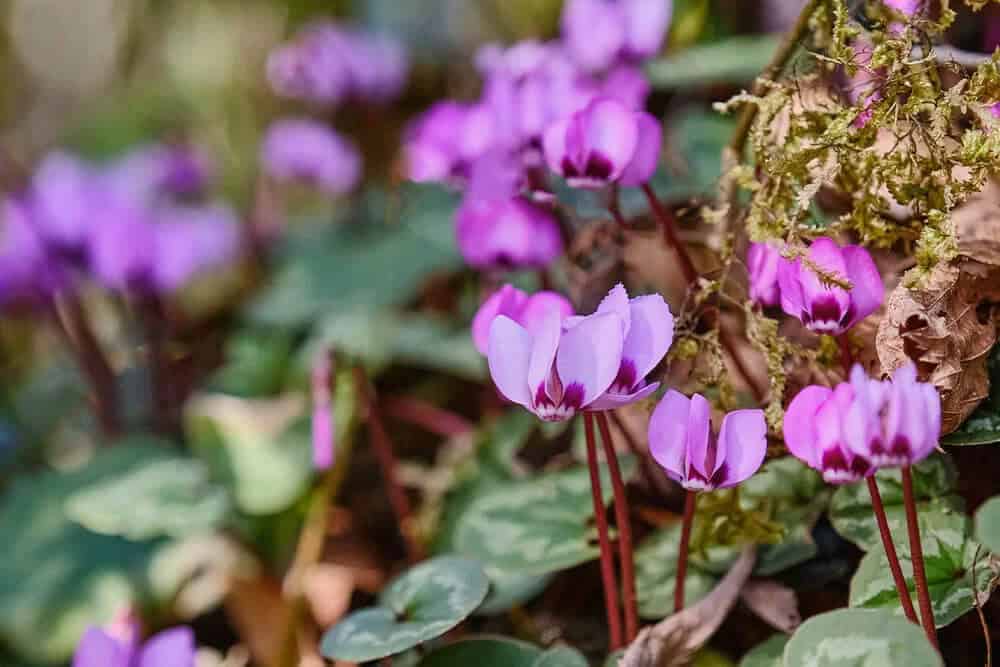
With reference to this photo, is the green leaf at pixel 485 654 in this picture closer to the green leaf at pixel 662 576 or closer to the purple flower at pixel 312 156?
the green leaf at pixel 662 576

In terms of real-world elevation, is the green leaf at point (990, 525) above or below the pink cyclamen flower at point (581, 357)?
below

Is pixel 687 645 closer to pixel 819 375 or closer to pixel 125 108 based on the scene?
pixel 819 375

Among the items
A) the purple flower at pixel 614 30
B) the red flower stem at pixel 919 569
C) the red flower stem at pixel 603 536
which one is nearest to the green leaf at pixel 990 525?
the red flower stem at pixel 919 569

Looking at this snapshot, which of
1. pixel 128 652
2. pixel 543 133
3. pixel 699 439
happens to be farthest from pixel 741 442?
pixel 128 652

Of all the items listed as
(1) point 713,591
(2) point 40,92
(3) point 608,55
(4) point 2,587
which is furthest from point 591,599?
(2) point 40,92

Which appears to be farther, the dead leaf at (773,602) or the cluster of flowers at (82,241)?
the cluster of flowers at (82,241)
